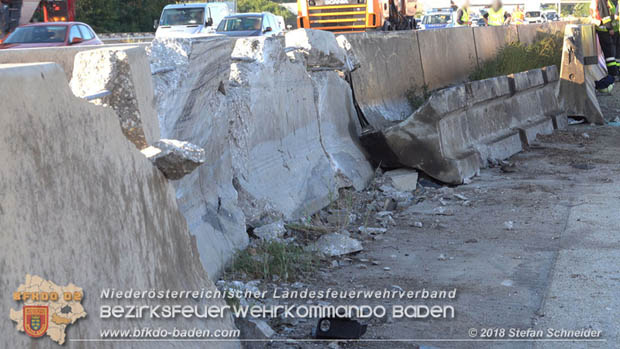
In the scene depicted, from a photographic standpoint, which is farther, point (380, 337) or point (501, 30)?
point (501, 30)

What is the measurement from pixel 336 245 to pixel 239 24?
19279 mm

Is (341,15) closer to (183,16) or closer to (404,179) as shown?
(183,16)

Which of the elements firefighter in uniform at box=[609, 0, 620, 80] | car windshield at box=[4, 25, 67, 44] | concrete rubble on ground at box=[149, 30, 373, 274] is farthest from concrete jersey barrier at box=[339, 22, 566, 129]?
car windshield at box=[4, 25, 67, 44]

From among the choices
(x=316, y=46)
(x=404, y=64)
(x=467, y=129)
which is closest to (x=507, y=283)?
(x=316, y=46)

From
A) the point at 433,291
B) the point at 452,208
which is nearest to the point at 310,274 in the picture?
the point at 433,291

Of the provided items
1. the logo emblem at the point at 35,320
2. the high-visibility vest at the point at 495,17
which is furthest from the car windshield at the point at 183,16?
the logo emblem at the point at 35,320

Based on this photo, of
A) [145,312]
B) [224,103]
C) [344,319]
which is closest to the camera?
[145,312]

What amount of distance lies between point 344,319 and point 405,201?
3262 millimetres

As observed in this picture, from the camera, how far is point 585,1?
7556 cm

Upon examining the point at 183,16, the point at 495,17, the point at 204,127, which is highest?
the point at 183,16

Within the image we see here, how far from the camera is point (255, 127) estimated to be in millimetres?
5559

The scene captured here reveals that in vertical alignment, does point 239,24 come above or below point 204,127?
above

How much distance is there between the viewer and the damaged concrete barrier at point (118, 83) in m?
2.86

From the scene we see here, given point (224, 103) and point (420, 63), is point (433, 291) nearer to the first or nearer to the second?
point (224, 103)
